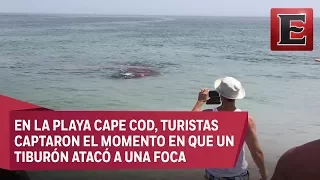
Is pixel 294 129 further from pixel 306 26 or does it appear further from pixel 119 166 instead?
pixel 119 166

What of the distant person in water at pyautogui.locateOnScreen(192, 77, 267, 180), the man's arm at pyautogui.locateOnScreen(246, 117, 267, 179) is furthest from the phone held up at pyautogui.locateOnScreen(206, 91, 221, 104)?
the man's arm at pyautogui.locateOnScreen(246, 117, 267, 179)

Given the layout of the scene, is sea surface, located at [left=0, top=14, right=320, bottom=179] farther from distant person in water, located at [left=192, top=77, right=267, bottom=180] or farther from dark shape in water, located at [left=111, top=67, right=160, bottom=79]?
distant person in water, located at [left=192, top=77, right=267, bottom=180]

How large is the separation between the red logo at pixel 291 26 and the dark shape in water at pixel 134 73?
664cm

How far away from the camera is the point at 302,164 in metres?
1.04

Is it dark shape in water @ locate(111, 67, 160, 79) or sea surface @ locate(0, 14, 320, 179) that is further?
dark shape in water @ locate(111, 67, 160, 79)

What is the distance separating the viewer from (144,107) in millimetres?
7605

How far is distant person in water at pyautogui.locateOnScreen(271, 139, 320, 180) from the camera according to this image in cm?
104

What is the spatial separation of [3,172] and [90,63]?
33.1ft

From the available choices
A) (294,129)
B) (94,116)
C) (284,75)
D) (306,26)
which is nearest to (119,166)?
(94,116)

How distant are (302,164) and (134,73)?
10625 mm

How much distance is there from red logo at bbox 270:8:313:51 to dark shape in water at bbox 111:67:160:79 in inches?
261

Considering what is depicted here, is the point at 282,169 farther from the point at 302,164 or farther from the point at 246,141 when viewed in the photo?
the point at 246,141

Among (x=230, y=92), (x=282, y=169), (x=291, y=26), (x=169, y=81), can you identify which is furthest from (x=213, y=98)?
(x=169, y=81)

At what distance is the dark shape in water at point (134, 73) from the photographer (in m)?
10.6
